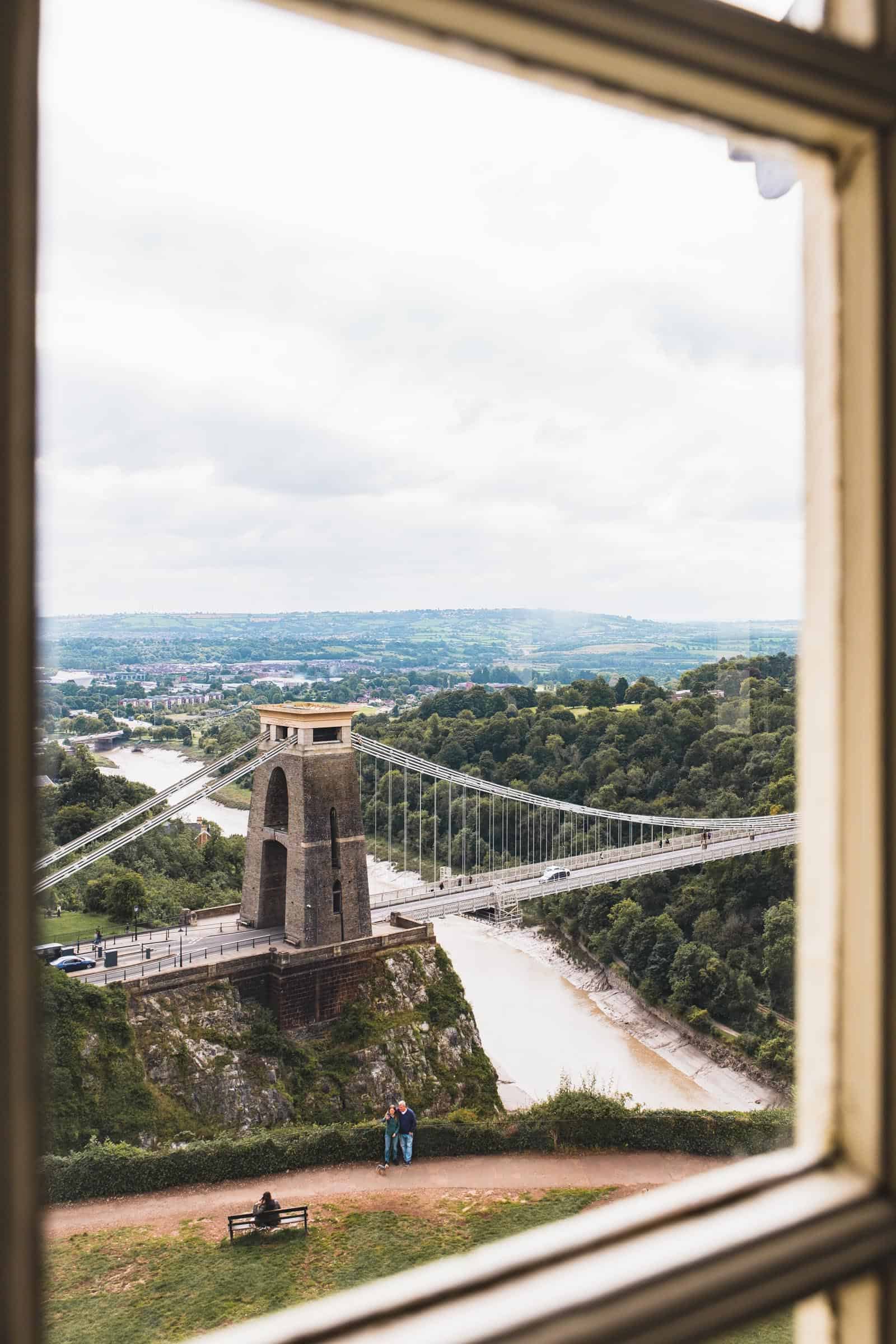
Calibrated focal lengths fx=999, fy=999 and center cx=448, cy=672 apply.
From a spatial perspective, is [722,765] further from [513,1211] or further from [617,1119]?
[513,1211]

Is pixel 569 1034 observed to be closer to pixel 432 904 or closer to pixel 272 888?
pixel 432 904

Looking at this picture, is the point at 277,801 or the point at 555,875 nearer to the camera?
the point at 277,801

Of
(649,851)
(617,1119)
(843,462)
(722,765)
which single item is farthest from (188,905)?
(843,462)

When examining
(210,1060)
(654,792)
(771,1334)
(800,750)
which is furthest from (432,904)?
(800,750)

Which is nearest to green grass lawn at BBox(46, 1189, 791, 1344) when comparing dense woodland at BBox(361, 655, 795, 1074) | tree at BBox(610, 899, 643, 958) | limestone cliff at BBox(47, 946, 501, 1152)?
limestone cliff at BBox(47, 946, 501, 1152)

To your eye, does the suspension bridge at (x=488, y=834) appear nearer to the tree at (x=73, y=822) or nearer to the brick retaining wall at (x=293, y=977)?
the tree at (x=73, y=822)

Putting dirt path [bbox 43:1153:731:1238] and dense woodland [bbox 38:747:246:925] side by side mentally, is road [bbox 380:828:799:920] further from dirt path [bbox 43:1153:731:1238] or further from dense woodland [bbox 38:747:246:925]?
dirt path [bbox 43:1153:731:1238]
